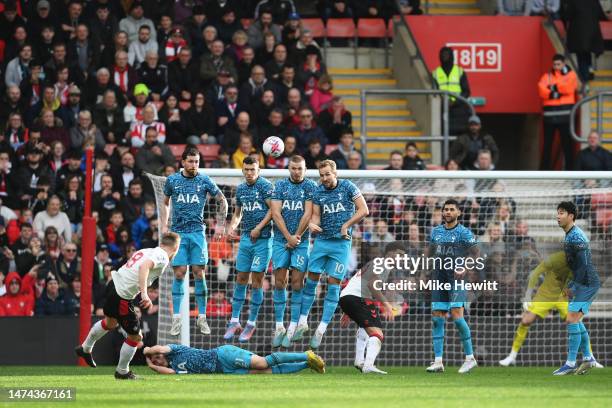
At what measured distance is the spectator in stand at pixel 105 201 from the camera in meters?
20.4

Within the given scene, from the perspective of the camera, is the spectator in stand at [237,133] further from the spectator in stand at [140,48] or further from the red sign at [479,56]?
the red sign at [479,56]

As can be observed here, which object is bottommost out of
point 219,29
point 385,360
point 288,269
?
point 385,360

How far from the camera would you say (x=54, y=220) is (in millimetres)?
20047

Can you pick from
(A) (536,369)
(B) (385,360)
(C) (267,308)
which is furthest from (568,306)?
(C) (267,308)

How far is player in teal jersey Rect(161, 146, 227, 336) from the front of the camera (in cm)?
1675


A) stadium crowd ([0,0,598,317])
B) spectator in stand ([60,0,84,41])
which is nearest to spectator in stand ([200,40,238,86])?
stadium crowd ([0,0,598,317])

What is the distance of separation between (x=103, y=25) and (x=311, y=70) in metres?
3.37

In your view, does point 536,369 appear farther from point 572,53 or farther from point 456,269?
point 572,53

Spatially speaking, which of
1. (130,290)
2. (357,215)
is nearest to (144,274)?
(130,290)

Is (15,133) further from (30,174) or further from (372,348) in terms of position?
(372,348)

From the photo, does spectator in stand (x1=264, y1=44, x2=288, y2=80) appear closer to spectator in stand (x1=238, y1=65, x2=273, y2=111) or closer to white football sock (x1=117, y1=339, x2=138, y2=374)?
spectator in stand (x1=238, y1=65, x2=273, y2=111)

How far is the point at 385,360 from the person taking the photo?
18.5 m

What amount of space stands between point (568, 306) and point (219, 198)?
13.9 ft

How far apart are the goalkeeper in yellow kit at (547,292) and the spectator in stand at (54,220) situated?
6.51 metres
